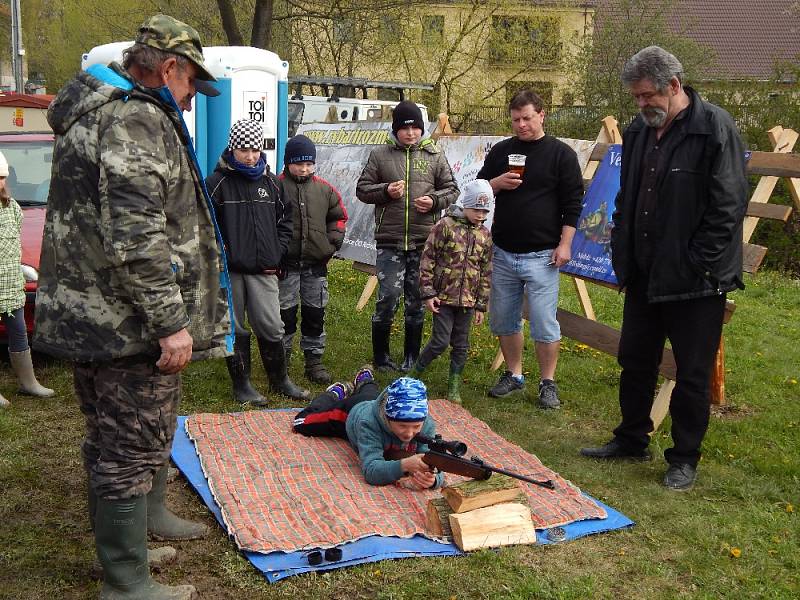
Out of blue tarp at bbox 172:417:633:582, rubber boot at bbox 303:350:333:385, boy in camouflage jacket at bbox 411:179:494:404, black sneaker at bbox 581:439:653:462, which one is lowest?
rubber boot at bbox 303:350:333:385

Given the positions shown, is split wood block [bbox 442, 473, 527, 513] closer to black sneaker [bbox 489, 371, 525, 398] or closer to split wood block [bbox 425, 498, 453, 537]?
split wood block [bbox 425, 498, 453, 537]

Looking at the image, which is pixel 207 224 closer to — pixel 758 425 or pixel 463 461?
pixel 463 461

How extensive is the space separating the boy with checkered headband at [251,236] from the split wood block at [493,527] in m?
2.58

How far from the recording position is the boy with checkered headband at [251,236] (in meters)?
5.98

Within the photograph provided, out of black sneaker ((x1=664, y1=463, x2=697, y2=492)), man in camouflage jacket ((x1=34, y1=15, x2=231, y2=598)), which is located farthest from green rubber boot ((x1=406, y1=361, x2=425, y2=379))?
man in camouflage jacket ((x1=34, y1=15, x2=231, y2=598))

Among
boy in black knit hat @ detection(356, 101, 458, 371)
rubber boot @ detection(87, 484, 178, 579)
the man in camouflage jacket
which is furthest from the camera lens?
boy in black knit hat @ detection(356, 101, 458, 371)

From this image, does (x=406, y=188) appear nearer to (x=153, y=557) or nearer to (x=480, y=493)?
(x=480, y=493)

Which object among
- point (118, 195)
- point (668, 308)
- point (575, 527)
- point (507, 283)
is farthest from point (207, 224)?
point (507, 283)

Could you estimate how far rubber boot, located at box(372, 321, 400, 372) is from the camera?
24.3 feet

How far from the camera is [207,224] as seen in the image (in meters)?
3.46

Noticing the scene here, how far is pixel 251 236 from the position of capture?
6.06 meters

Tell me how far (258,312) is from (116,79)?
3.23 metres

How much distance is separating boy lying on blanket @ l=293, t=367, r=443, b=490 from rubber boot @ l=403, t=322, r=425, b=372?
166 centimetres

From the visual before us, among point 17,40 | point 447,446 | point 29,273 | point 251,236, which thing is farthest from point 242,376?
point 17,40
